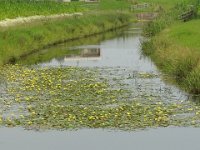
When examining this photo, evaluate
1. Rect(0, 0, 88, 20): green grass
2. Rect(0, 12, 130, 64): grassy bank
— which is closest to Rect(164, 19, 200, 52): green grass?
Rect(0, 12, 130, 64): grassy bank

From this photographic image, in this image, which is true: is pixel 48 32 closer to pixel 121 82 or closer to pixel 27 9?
pixel 27 9

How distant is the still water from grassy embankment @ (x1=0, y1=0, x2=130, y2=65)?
887 millimetres

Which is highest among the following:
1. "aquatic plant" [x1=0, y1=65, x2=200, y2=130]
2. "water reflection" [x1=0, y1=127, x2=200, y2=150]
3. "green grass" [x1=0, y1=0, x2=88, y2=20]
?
"green grass" [x1=0, y1=0, x2=88, y2=20]

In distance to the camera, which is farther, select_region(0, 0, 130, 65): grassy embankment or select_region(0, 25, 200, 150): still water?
select_region(0, 0, 130, 65): grassy embankment

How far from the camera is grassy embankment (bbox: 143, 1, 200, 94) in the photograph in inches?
1040

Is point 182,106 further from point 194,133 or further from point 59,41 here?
point 59,41

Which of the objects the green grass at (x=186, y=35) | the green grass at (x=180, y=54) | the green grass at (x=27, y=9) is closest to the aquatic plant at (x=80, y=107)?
the green grass at (x=180, y=54)

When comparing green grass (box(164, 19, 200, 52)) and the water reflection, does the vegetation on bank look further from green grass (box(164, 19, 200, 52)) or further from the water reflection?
the water reflection

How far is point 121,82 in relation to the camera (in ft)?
91.2

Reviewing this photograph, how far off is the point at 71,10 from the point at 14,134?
49291mm

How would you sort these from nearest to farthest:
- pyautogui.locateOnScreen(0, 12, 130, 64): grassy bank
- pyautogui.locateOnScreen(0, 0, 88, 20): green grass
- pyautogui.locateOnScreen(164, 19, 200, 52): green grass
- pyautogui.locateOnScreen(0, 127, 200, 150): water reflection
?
pyautogui.locateOnScreen(0, 127, 200, 150): water reflection → pyautogui.locateOnScreen(0, 12, 130, 64): grassy bank → pyautogui.locateOnScreen(164, 19, 200, 52): green grass → pyautogui.locateOnScreen(0, 0, 88, 20): green grass

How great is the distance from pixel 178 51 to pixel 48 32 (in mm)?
16248

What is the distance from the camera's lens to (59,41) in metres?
46.3

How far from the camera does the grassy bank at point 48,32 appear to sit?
3611 cm
